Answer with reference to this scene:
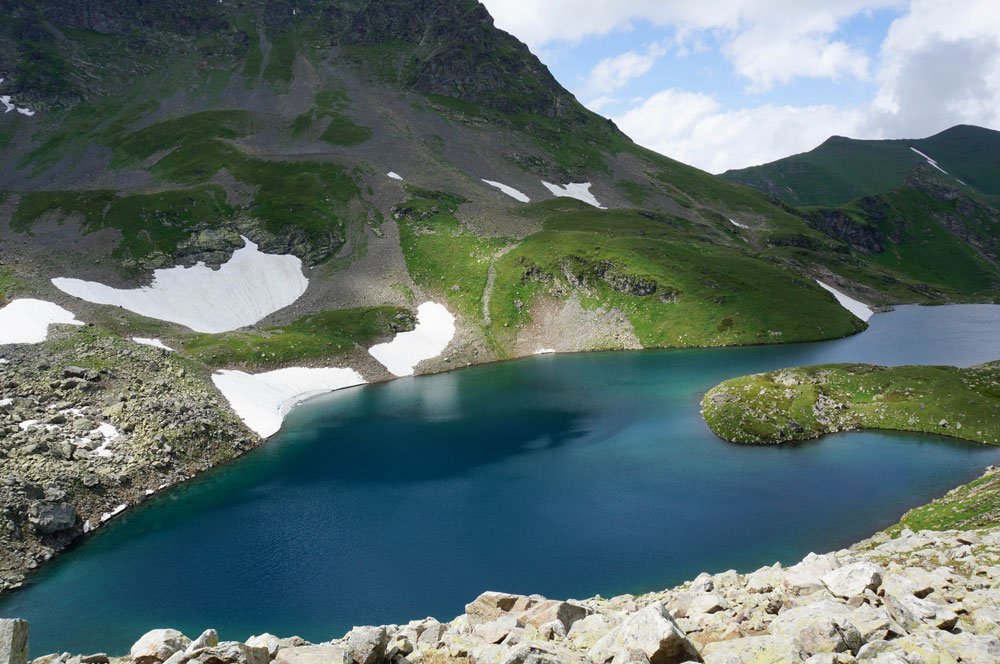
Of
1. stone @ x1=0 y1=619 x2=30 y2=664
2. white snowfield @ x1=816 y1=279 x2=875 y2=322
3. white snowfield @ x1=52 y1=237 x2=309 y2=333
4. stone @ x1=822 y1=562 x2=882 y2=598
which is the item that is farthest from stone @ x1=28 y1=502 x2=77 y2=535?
white snowfield @ x1=816 y1=279 x2=875 y2=322

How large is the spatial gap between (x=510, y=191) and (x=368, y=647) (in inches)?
6520

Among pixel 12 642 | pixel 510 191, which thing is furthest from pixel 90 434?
pixel 510 191

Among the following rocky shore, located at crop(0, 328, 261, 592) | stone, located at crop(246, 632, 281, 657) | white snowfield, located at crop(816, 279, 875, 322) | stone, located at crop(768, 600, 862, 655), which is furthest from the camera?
white snowfield, located at crop(816, 279, 875, 322)

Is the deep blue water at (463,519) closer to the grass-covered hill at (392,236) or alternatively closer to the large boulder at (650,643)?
the large boulder at (650,643)

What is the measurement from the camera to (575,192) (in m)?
180

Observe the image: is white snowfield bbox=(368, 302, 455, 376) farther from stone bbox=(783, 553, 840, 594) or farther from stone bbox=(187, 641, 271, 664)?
stone bbox=(187, 641, 271, 664)

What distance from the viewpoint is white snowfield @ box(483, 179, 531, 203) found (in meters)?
165

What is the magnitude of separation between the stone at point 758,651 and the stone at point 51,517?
161 feet

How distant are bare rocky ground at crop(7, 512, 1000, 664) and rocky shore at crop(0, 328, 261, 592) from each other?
33.7 m

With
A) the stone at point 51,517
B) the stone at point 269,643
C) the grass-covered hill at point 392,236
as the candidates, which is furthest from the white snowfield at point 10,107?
the stone at point 269,643

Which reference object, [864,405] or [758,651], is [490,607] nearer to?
[758,651]

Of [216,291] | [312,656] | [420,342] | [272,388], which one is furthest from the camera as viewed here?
[216,291]

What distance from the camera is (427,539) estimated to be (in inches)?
1422

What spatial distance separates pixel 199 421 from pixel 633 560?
5037cm
